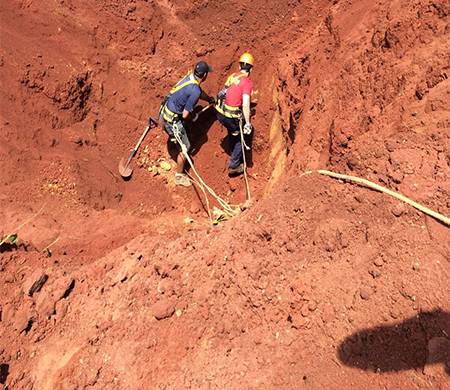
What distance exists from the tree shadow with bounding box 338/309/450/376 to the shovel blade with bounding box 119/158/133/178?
4.97m

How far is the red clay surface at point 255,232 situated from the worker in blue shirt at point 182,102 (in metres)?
1.02

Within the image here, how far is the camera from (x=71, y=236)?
5434 millimetres

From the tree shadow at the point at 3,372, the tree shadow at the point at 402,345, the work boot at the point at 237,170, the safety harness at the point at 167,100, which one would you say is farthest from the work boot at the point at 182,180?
the tree shadow at the point at 402,345

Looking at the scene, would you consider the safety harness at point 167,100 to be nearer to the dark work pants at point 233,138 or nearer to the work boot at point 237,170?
the dark work pants at point 233,138

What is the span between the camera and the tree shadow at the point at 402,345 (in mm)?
3123

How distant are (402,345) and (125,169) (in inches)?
213

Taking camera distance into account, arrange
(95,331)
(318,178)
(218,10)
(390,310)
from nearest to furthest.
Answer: (390,310) < (95,331) < (318,178) < (218,10)

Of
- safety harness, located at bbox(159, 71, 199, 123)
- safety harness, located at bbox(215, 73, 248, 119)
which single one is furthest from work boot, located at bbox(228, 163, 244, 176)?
safety harness, located at bbox(159, 71, 199, 123)

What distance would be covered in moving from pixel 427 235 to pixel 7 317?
453 centimetres

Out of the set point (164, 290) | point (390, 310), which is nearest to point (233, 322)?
point (164, 290)

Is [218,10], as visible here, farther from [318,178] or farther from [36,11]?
[318,178]

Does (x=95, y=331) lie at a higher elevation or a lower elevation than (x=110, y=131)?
lower

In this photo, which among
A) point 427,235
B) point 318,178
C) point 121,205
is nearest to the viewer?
point 427,235

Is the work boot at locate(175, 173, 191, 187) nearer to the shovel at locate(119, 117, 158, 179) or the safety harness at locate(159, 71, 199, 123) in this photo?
the shovel at locate(119, 117, 158, 179)
